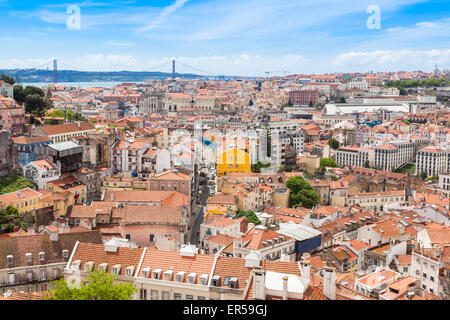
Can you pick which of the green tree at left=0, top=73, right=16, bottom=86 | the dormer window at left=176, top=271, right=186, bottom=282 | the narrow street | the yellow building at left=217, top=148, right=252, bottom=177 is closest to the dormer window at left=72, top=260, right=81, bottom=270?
the dormer window at left=176, top=271, right=186, bottom=282

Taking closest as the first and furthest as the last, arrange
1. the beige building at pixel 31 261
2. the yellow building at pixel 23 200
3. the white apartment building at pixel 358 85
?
the beige building at pixel 31 261 < the yellow building at pixel 23 200 < the white apartment building at pixel 358 85

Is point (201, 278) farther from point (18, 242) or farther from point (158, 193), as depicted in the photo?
point (158, 193)

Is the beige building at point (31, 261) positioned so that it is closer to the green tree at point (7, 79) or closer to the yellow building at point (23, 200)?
the yellow building at point (23, 200)

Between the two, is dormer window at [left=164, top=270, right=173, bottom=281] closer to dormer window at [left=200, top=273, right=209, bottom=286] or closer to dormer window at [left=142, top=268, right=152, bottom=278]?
dormer window at [left=142, top=268, right=152, bottom=278]

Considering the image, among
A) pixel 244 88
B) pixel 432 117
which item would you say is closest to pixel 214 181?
pixel 432 117

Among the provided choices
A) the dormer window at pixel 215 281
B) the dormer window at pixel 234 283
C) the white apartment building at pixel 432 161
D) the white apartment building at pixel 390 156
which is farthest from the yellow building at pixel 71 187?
the white apartment building at pixel 432 161

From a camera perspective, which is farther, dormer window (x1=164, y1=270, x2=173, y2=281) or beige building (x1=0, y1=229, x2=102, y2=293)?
beige building (x1=0, y1=229, x2=102, y2=293)
